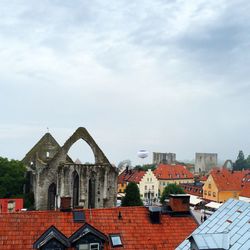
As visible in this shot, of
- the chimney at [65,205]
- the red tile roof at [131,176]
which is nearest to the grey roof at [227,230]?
the chimney at [65,205]

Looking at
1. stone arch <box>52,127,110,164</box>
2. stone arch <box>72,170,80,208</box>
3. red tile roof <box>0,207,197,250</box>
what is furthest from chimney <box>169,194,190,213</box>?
stone arch <box>52,127,110,164</box>

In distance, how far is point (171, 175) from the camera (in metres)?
131

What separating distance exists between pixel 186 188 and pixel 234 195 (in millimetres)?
20655

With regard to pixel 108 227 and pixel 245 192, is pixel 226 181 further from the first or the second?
pixel 108 227

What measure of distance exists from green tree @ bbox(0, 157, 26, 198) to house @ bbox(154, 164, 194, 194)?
2645 inches

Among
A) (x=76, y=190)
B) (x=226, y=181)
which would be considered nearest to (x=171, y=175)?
(x=226, y=181)

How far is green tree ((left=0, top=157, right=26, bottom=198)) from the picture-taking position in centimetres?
6538

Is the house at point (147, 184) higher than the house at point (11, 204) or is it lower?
higher

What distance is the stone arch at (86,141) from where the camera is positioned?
56.1 m

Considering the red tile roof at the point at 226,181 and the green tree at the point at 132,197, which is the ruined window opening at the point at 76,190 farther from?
the red tile roof at the point at 226,181

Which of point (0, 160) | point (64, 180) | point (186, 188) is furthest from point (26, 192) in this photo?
point (186, 188)

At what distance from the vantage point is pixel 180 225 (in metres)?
30.1

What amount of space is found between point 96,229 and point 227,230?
8612 mm

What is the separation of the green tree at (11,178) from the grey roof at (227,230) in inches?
1864
